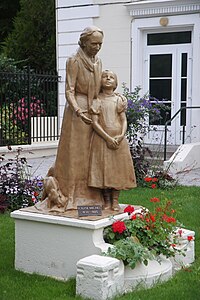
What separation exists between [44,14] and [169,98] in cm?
922

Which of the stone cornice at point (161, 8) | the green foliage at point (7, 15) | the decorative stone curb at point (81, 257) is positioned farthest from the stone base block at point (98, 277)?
the green foliage at point (7, 15)

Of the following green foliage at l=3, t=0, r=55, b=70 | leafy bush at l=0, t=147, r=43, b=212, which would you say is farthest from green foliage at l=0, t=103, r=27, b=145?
green foliage at l=3, t=0, r=55, b=70

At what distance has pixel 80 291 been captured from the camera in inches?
180

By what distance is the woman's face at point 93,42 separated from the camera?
5137 mm

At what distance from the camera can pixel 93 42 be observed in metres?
5.14

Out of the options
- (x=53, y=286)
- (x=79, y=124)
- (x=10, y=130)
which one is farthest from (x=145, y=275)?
(x=10, y=130)

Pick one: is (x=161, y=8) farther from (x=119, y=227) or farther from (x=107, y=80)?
(x=119, y=227)

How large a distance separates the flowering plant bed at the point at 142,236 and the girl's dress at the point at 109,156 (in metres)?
0.30

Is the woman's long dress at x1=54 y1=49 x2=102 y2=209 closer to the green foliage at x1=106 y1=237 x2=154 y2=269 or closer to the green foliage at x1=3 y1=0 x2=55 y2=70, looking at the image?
the green foliage at x1=106 y1=237 x2=154 y2=269

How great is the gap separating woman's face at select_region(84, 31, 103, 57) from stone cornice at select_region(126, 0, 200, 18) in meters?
8.84

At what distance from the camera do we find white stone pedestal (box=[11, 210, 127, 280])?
489 cm

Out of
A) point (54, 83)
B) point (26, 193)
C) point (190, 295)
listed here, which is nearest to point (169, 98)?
point (54, 83)

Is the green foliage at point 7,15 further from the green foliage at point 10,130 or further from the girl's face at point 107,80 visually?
the girl's face at point 107,80

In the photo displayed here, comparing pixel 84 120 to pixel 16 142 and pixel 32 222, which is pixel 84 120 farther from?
pixel 16 142
